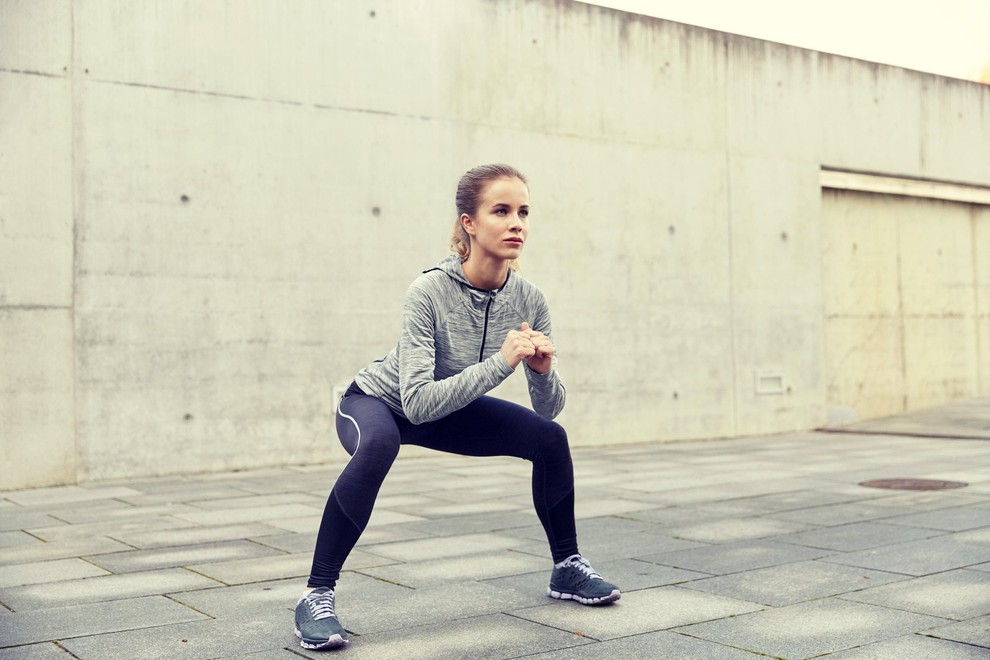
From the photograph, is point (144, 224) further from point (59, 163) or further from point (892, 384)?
point (892, 384)

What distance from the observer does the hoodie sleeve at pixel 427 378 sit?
11.8 feet

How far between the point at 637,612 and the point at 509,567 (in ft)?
3.35

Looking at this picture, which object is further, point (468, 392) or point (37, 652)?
point (468, 392)

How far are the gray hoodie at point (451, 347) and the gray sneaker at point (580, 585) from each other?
0.59 metres

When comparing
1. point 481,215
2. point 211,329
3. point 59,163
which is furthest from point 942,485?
point 59,163

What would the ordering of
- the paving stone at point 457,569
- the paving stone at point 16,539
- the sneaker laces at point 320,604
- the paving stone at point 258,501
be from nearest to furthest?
the sneaker laces at point 320,604 → the paving stone at point 457,569 → the paving stone at point 16,539 → the paving stone at point 258,501

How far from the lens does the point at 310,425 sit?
367 inches

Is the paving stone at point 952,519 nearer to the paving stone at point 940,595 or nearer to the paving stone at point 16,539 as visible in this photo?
the paving stone at point 940,595

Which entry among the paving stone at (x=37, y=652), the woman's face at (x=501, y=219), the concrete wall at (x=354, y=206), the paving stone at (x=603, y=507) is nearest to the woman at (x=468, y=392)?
the woman's face at (x=501, y=219)

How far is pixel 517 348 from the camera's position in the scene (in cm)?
354

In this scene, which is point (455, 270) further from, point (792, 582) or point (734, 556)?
point (734, 556)

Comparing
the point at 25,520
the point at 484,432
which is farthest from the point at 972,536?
the point at 25,520

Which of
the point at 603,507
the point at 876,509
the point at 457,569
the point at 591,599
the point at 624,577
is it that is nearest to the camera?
the point at 591,599

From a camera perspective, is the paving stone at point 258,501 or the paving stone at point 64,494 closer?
the paving stone at point 258,501
